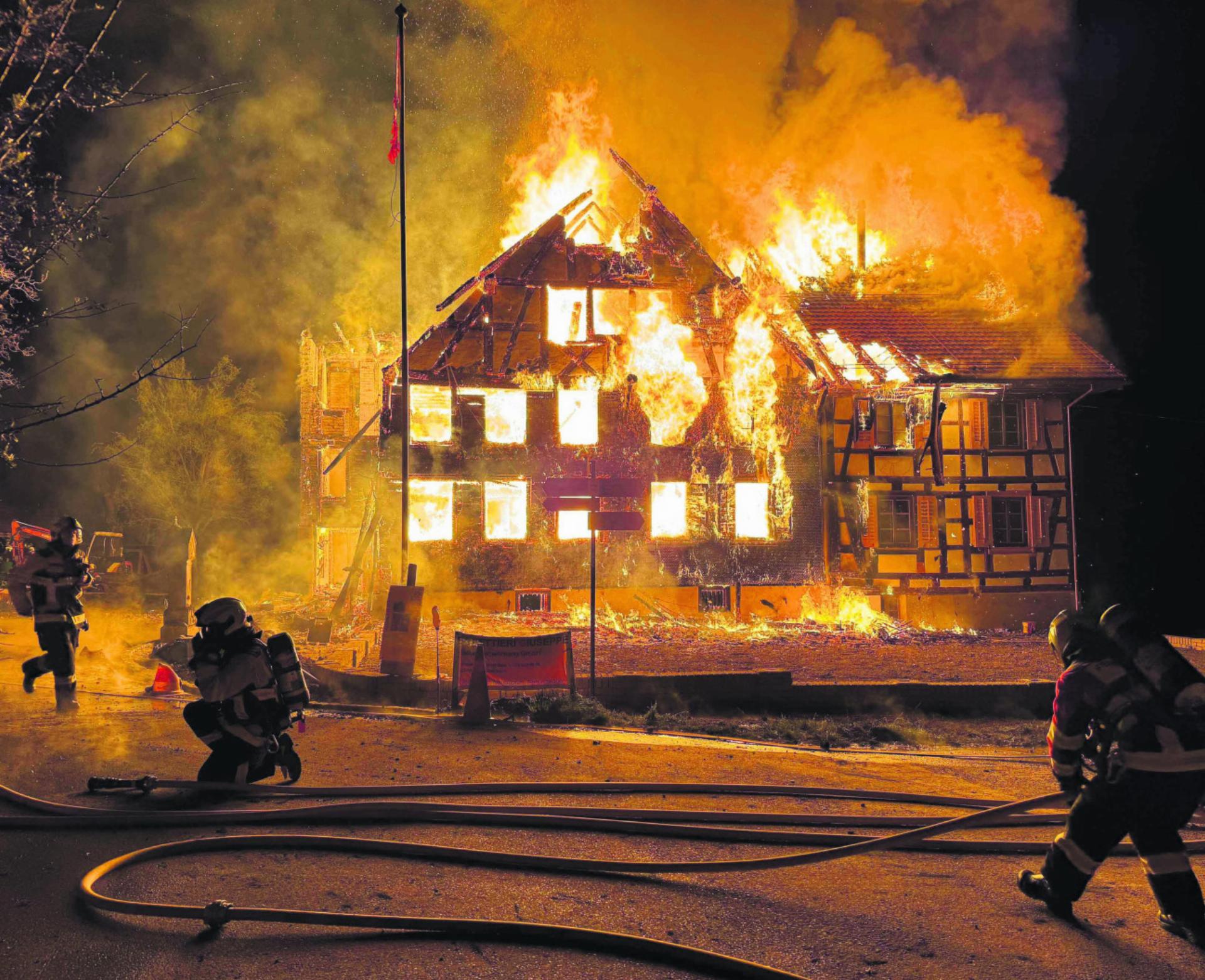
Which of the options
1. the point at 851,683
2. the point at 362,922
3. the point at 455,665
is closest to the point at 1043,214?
the point at 851,683

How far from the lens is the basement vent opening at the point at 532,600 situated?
Answer: 21.5 m

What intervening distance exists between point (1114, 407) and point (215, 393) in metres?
38.1

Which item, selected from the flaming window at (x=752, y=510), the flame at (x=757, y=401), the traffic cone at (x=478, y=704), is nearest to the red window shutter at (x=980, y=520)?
the flame at (x=757, y=401)

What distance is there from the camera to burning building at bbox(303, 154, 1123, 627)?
69.7 ft

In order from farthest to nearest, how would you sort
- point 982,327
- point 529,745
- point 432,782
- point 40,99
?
1. point 982,327
2. point 529,745
3. point 40,99
4. point 432,782

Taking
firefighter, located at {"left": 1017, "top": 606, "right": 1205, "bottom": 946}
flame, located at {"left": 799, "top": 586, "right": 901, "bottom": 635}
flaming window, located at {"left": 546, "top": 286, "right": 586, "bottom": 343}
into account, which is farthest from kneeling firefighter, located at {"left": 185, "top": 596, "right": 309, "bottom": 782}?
flame, located at {"left": 799, "top": 586, "right": 901, "bottom": 635}

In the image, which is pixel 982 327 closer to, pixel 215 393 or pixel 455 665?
pixel 455 665

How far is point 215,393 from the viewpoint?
141 ft

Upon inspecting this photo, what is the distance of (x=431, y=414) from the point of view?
830 inches

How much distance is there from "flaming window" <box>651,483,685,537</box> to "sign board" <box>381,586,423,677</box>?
411 inches

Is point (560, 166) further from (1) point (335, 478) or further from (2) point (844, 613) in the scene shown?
(2) point (844, 613)

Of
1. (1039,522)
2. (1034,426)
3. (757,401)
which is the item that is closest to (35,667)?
(757,401)

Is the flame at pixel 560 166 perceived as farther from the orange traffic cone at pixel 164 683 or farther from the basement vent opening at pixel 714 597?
the orange traffic cone at pixel 164 683

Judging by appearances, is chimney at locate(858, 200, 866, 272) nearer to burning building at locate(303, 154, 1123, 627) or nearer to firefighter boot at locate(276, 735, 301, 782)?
burning building at locate(303, 154, 1123, 627)
